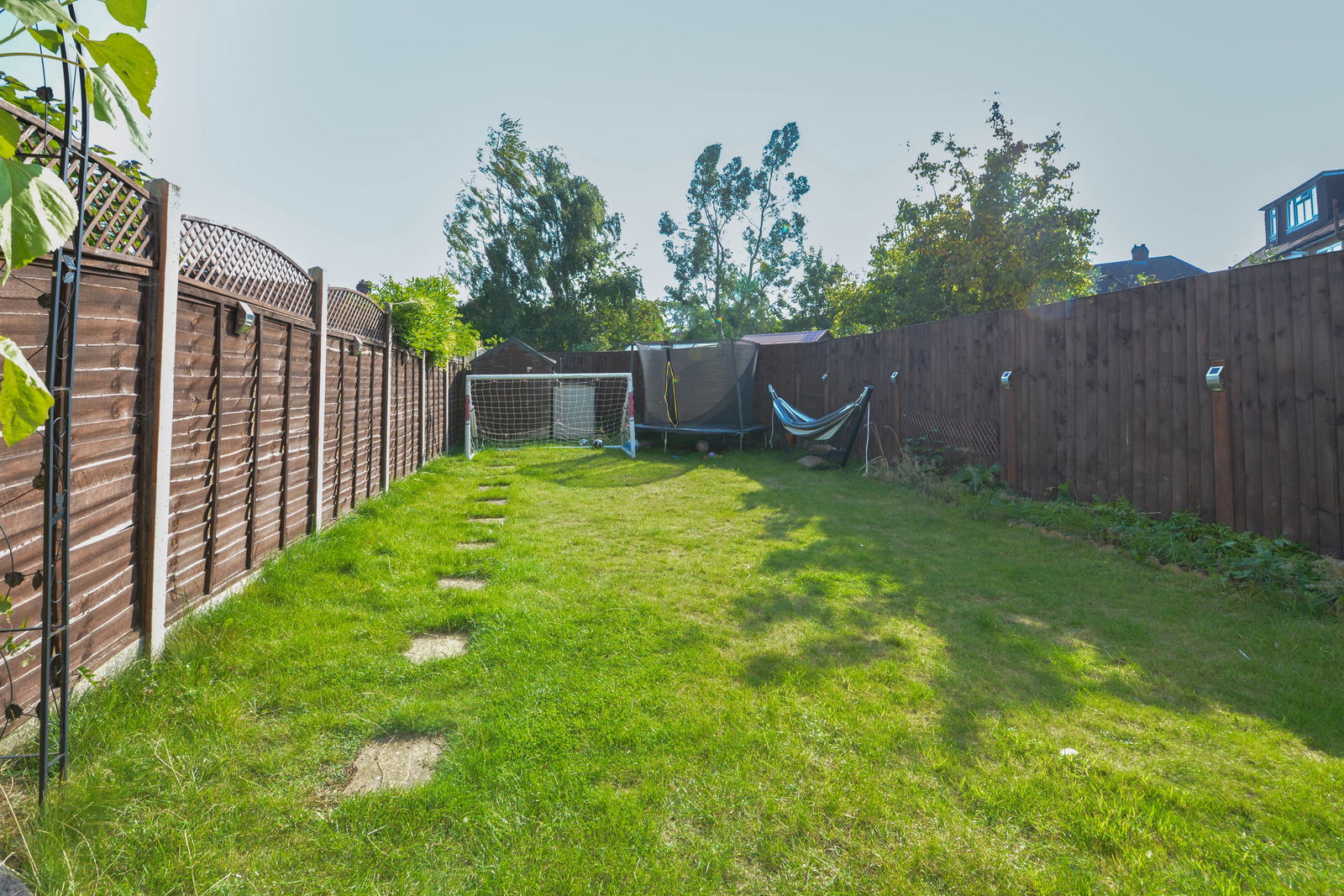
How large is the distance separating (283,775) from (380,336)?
185 inches

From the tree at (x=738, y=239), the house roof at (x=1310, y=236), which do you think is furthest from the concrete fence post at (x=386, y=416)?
→ the house roof at (x=1310, y=236)

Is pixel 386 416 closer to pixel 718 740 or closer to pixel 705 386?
pixel 718 740

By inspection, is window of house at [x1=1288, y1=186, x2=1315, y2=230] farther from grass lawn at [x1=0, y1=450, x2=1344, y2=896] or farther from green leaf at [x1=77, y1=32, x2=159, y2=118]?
green leaf at [x1=77, y1=32, x2=159, y2=118]

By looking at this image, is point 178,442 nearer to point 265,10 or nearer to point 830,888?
point 265,10

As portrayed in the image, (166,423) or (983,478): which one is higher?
(166,423)

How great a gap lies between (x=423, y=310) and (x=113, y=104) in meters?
5.78

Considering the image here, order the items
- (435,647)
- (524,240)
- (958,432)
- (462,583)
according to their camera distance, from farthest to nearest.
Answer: (524,240) → (958,432) → (462,583) → (435,647)

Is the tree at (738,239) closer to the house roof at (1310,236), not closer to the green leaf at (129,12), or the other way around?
the house roof at (1310,236)

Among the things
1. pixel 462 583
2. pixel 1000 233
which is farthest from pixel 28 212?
pixel 1000 233

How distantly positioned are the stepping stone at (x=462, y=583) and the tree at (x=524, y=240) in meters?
20.3

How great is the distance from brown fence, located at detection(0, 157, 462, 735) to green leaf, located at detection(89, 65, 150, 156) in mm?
1165

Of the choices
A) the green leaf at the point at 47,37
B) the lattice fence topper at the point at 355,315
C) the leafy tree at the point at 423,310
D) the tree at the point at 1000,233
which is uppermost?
the tree at the point at 1000,233

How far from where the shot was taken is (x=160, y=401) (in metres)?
2.11

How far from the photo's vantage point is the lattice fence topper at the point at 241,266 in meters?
2.45
